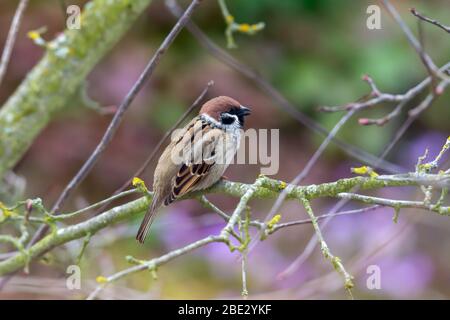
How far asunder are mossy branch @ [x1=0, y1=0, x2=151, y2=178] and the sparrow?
0.52 meters

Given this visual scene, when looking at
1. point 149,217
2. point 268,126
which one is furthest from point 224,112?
point 268,126

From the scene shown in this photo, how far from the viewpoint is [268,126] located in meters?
5.73

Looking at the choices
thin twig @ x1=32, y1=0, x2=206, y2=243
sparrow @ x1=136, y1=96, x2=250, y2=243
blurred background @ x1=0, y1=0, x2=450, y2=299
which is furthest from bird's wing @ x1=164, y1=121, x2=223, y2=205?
blurred background @ x1=0, y1=0, x2=450, y2=299

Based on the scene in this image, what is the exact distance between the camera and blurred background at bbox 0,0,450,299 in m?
5.06

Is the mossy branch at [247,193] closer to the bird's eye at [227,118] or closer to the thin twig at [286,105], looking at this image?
the thin twig at [286,105]

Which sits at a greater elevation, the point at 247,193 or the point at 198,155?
the point at 198,155

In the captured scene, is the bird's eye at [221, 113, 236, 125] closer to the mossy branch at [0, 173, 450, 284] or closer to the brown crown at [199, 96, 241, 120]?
the brown crown at [199, 96, 241, 120]

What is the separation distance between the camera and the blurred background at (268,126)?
506cm

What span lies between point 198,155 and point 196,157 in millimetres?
14

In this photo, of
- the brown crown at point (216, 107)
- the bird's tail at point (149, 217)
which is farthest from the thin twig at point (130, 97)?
the brown crown at point (216, 107)

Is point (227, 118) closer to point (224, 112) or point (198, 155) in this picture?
point (224, 112)

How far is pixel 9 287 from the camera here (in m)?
2.90
